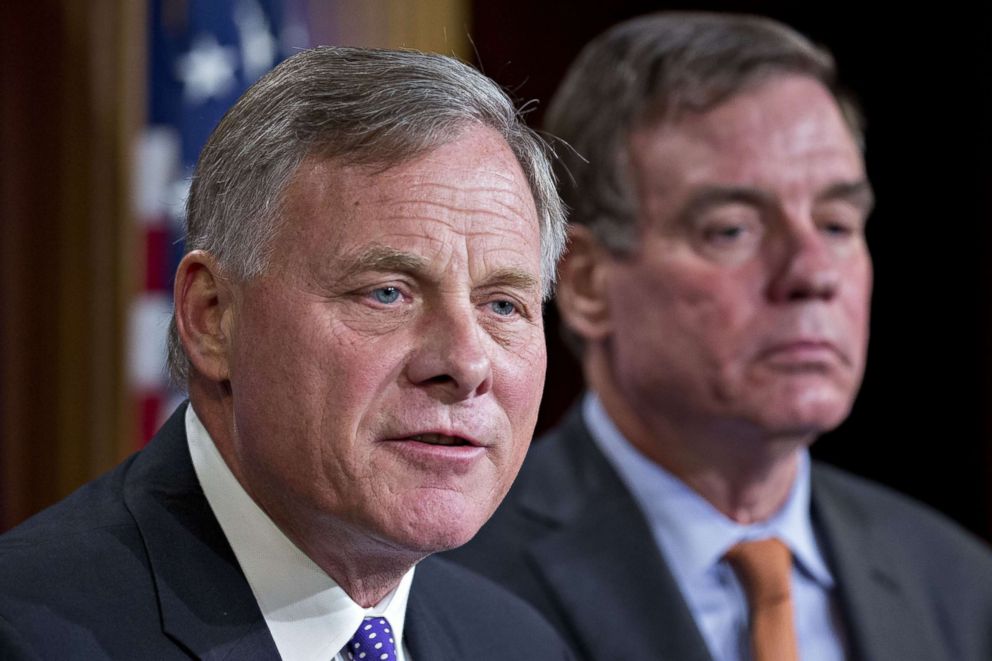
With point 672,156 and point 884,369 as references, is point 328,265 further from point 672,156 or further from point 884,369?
point 884,369

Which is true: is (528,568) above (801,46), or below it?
below

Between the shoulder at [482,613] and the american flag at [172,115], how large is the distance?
4.39 ft

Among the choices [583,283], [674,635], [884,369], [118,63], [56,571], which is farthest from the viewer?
[884,369]

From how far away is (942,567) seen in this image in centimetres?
283

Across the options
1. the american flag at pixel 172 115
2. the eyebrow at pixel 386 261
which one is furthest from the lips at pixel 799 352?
the american flag at pixel 172 115

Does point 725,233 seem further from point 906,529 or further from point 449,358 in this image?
point 449,358

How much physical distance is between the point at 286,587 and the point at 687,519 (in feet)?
3.70

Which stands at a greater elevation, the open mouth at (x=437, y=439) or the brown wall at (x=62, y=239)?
the open mouth at (x=437, y=439)

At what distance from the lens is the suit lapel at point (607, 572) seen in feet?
7.81

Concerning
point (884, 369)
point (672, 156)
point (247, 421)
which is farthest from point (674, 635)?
point (884, 369)

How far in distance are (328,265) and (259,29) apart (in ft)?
6.63

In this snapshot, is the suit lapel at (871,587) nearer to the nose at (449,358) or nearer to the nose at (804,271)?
the nose at (804,271)

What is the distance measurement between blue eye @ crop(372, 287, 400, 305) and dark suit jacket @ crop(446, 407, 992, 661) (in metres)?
1.01

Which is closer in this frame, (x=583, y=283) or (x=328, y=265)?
(x=328, y=265)
